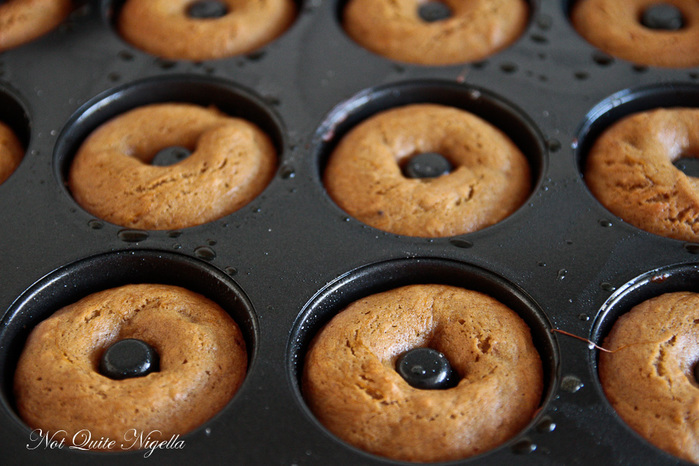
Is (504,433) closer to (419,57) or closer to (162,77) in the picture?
(419,57)

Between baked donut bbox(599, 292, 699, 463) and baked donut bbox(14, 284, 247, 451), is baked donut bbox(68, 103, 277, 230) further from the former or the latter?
baked donut bbox(599, 292, 699, 463)

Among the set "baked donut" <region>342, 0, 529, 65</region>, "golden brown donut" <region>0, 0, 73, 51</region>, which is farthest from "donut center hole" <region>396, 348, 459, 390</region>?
"golden brown donut" <region>0, 0, 73, 51</region>

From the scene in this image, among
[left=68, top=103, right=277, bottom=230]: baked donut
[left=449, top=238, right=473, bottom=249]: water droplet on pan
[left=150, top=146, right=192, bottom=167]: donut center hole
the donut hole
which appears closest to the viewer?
the donut hole

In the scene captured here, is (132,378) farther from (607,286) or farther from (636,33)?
(636,33)

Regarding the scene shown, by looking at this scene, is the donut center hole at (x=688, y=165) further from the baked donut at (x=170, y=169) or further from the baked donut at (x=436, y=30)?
the baked donut at (x=170, y=169)

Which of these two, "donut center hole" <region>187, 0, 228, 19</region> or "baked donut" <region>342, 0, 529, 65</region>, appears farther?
"donut center hole" <region>187, 0, 228, 19</region>

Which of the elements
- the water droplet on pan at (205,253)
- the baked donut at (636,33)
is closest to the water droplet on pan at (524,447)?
the water droplet on pan at (205,253)
